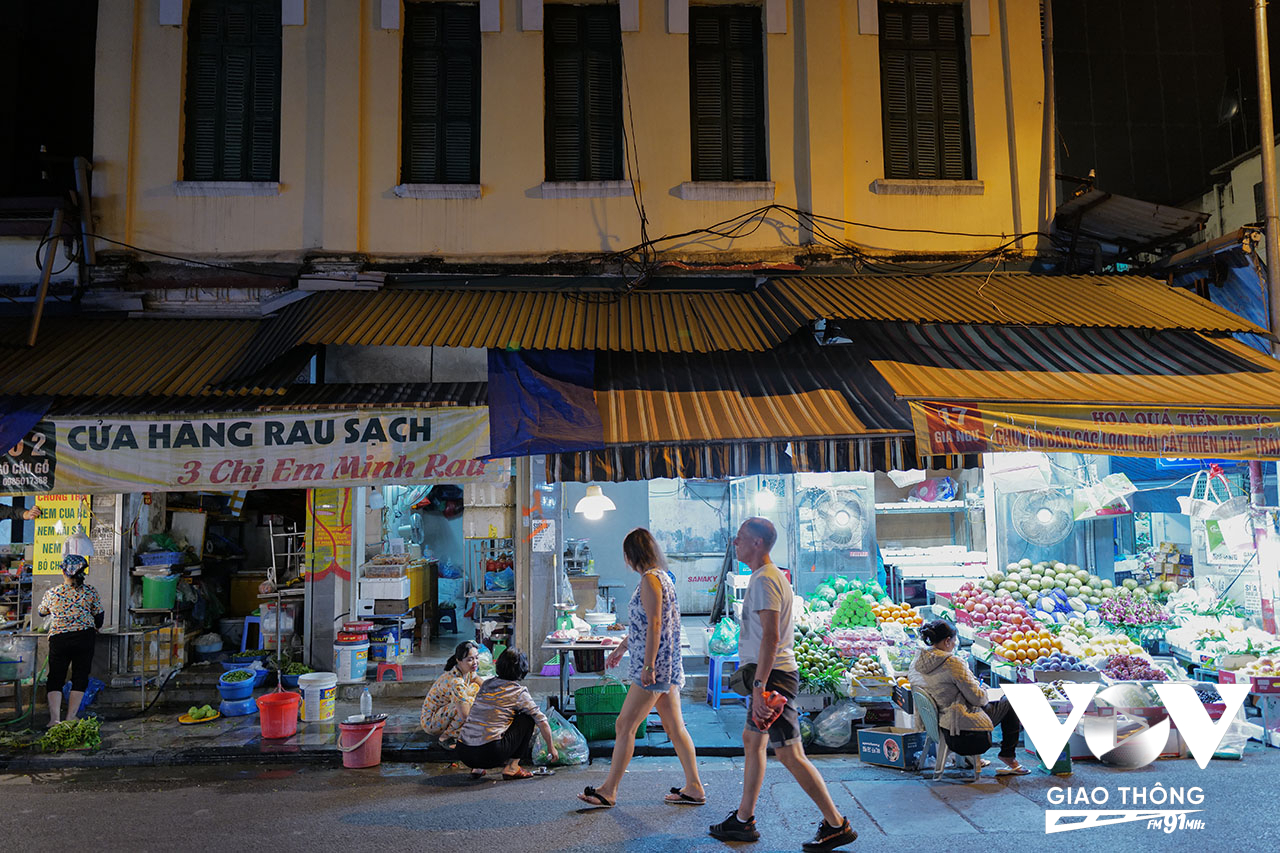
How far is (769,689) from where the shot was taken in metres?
5.53

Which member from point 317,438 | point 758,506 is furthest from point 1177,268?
point 317,438

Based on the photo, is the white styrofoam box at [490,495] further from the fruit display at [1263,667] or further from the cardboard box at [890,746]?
the fruit display at [1263,667]

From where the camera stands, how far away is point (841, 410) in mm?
7453

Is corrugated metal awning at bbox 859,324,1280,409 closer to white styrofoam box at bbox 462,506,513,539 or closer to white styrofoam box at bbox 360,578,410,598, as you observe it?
white styrofoam box at bbox 462,506,513,539

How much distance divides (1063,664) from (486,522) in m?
7.00

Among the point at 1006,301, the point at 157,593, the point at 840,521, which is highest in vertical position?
the point at 1006,301

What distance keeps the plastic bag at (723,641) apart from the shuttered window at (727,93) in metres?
5.58

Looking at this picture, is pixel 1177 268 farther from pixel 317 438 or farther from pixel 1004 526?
pixel 317 438

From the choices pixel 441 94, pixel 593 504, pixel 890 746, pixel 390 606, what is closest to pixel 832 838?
pixel 890 746

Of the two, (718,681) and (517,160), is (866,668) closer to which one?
(718,681)

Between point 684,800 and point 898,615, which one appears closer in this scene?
point 684,800

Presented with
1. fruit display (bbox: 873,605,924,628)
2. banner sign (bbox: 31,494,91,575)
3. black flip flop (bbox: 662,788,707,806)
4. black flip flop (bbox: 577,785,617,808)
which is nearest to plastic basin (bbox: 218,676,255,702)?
banner sign (bbox: 31,494,91,575)

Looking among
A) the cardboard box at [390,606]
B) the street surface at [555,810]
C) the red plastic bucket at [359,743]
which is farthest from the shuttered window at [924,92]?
the red plastic bucket at [359,743]

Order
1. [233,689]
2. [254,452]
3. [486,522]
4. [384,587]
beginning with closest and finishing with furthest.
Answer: [254,452], [233,689], [486,522], [384,587]
